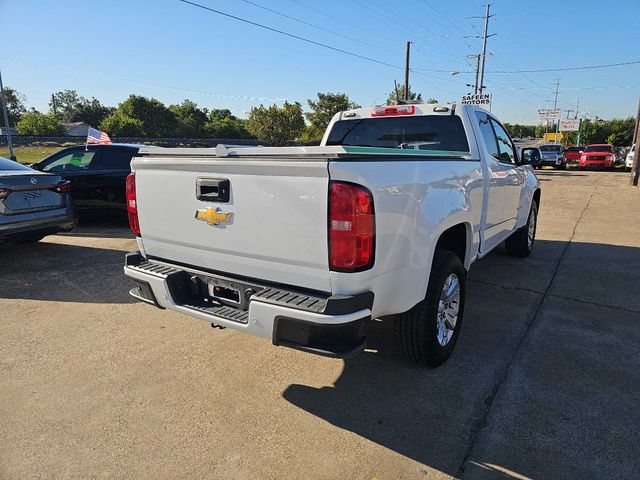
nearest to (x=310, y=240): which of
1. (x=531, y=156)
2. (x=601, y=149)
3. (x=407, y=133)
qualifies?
(x=407, y=133)

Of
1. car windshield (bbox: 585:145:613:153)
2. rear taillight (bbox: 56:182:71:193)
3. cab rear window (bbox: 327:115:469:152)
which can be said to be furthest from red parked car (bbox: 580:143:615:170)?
rear taillight (bbox: 56:182:71:193)

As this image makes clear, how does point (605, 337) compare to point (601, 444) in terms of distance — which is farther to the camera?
point (605, 337)

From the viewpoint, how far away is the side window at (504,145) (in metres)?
4.97

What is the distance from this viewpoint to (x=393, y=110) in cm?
450

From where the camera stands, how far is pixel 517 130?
12425 cm

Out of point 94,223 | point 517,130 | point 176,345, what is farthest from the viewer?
point 517,130

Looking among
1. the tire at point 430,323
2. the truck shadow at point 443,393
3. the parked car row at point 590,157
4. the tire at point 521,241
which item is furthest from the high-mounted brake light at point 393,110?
the parked car row at point 590,157

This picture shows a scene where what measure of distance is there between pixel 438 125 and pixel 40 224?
5.11 m

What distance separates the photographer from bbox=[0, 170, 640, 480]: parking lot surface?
2.41 meters

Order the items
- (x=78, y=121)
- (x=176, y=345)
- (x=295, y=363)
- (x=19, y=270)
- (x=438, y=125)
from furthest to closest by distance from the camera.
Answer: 1. (x=78, y=121)
2. (x=19, y=270)
3. (x=438, y=125)
4. (x=176, y=345)
5. (x=295, y=363)

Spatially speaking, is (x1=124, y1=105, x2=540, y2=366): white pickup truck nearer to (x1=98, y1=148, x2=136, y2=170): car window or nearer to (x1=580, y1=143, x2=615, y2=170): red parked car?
(x1=98, y1=148, x2=136, y2=170): car window

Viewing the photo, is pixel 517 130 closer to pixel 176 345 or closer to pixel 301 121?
pixel 301 121

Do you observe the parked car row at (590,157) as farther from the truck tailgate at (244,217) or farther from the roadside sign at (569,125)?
the roadside sign at (569,125)

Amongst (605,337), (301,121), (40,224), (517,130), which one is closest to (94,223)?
(40,224)
